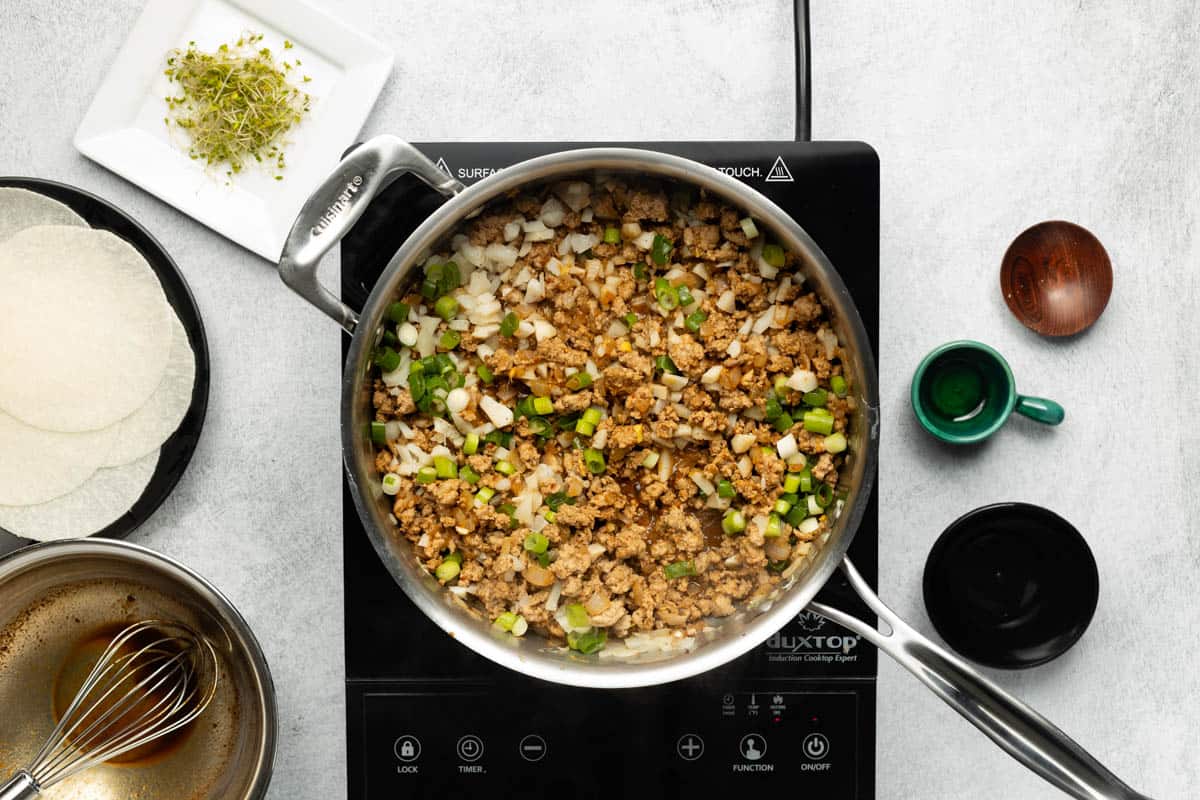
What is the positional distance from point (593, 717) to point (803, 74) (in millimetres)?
994

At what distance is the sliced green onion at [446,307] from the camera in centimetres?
123

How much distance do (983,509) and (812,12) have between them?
0.81m

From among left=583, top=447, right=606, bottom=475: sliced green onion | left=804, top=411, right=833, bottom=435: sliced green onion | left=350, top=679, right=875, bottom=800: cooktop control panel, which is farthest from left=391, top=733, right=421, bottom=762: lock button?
left=804, top=411, right=833, bottom=435: sliced green onion

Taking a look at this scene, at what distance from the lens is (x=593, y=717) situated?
1.37m

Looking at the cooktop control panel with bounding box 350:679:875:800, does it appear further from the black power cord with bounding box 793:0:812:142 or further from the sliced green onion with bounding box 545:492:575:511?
the black power cord with bounding box 793:0:812:142

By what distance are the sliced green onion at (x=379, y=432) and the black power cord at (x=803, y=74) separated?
28.5 inches

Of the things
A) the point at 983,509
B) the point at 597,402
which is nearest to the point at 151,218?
the point at 597,402

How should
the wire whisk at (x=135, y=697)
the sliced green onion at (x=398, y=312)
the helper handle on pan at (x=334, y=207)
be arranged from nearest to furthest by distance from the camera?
the helper handle on pan at (x=334, y=207)
the sliced green onion at (x=398, y=312)
the wire whisk at (x=135, y=697)

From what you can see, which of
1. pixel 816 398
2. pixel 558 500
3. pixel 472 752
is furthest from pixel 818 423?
pixel 472 752

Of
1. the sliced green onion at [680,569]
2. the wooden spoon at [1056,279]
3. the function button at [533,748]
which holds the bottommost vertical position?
the function button at [533,748]

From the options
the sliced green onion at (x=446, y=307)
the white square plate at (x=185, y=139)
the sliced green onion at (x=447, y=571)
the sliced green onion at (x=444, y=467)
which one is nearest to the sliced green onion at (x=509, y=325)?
the sliced green onion at (x=446, y=307)

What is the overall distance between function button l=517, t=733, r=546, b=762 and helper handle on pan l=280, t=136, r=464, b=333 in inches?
27.1

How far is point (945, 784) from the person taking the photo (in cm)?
150

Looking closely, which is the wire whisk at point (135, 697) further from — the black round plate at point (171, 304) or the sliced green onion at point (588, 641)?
the sliced green onion at point (588, 641)
